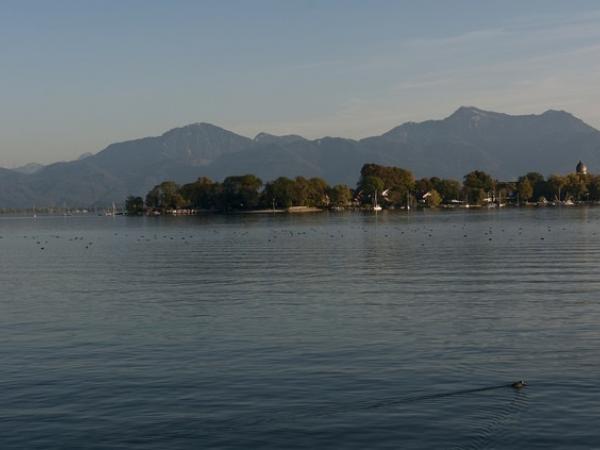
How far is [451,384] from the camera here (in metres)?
21.2

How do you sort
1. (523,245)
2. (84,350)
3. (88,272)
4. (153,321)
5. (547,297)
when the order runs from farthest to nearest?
(523,245), (88,272), (547,297), (153,321), (84,350)

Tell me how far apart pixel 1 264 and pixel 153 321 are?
135ft

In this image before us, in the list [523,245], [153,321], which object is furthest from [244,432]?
[523,245]

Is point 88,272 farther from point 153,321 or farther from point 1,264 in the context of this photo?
point 153,321

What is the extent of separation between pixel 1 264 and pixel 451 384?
55.7 m

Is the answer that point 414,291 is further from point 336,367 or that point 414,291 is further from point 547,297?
point 336,367

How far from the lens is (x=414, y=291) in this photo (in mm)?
40062

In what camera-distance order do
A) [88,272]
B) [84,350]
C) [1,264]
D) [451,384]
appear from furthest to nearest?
1. [1,264]
2. [88,272]
3. [84,350]
4. [451,384]

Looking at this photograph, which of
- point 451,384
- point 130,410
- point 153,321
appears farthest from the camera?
point 153,321

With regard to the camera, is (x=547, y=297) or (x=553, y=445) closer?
(x=553, y=445)

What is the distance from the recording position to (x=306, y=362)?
24125 millimetres

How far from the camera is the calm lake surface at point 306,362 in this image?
1795 cm

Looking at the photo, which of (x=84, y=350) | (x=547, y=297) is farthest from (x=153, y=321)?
(x=547, y=297)

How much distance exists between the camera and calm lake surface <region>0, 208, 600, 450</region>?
58.9 feet
